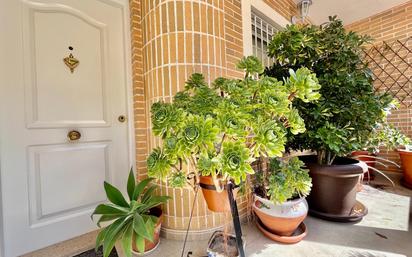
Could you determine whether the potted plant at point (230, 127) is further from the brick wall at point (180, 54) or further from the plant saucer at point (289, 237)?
the plant saucer at point (289, 237)

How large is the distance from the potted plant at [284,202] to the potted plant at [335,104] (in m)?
0.46

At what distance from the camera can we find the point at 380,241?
1.47 meters

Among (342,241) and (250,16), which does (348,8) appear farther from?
(342,241)

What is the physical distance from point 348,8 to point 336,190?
291cm

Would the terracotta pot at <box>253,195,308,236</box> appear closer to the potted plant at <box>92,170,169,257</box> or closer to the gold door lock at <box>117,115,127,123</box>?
the potted plant at <box>92,170,169,257</box>

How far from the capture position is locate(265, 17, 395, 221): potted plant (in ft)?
5.45

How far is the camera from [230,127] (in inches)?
28.0

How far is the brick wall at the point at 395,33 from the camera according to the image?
297 cm

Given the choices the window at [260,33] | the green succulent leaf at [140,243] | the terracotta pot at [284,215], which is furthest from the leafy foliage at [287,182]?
the window at [260,33]

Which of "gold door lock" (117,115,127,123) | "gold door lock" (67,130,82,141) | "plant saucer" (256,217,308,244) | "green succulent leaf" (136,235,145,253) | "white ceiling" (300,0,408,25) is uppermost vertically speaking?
"white ceiling" (300,0,408,25)

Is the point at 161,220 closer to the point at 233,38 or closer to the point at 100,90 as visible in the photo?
the point at 100,90

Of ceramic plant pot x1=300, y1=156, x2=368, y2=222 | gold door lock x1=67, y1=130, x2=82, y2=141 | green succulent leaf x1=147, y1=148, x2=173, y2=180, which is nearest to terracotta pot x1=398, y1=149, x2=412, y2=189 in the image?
ceramic plant pot x1=300, y1=156, x2=368, y2=222

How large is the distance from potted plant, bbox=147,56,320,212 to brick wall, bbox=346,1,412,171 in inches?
137

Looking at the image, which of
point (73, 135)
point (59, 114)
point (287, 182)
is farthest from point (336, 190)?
point (59, 114)
